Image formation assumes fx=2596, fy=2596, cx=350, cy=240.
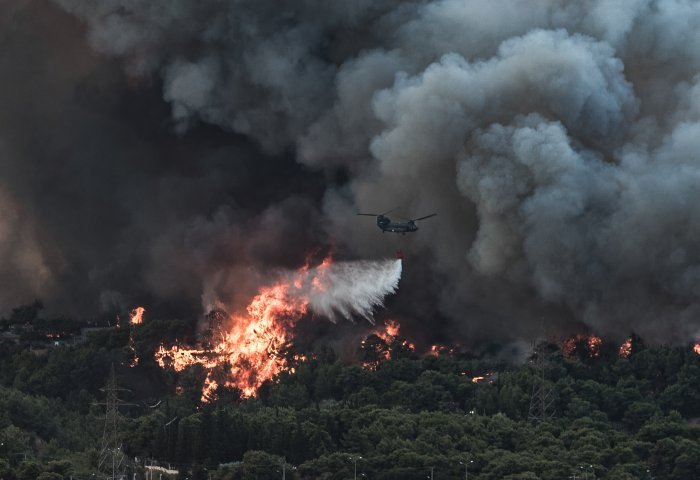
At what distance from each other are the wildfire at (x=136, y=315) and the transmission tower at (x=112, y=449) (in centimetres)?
1708

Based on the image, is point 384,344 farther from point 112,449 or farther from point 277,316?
point 112,449

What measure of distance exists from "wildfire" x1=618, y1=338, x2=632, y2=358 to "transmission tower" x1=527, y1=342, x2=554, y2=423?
432cm

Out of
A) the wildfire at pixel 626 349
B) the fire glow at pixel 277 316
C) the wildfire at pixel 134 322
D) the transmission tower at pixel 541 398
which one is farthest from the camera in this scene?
the wildfire at pixel 134 322

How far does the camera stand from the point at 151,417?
96.6 metres

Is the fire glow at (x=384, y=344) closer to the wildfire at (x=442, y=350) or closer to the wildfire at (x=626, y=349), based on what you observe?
the wildfire at (x=442, y=350)

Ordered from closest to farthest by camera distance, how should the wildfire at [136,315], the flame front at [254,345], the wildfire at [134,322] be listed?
the flame front at [254,345] < the wildfire at [134,322] < the wildfire at [136,315]

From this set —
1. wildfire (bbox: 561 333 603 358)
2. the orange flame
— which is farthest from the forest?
the orange flame

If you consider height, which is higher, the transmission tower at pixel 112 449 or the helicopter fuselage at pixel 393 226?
the helicopter fuselage at pixel 393 226

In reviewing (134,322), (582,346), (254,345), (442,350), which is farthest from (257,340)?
(582,346)

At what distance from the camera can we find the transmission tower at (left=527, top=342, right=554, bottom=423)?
325 ft

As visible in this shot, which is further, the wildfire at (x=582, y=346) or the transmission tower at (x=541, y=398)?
the wildfire at (x=582, y=346)

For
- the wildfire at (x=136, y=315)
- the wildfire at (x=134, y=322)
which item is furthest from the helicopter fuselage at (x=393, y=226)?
the wildfire at (x=136, y=315)

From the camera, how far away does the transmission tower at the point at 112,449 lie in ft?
298

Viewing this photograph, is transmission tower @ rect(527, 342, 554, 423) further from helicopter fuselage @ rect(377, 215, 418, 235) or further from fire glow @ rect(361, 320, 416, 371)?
helicopter fuselage @ rect(377, 215, 418, 235)
